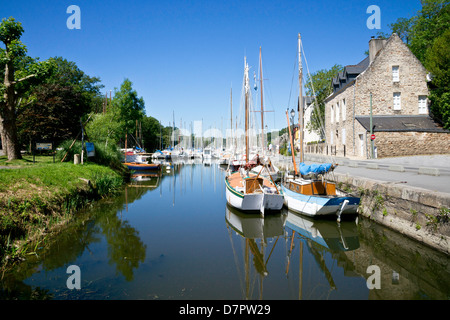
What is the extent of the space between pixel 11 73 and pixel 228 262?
729 inches

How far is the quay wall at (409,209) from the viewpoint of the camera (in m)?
7.66

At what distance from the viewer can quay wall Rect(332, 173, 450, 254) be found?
766cm

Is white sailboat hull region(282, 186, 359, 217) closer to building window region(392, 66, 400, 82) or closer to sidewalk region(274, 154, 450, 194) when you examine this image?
sidewalk region(274, 154, 450, 194)

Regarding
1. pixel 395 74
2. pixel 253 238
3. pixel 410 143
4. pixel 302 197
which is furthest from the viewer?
pixel 395 74

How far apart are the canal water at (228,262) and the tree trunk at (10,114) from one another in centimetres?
1053

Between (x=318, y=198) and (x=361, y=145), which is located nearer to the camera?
A: (x=318, y=198)

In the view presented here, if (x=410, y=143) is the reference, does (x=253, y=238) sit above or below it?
below

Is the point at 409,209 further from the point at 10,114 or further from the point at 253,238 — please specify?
the point at 10,114

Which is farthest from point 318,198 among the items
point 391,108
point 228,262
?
point 391,108

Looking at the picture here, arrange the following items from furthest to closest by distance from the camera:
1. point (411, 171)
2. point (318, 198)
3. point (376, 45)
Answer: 1. point (376, 45)
2. point (411, 171)
3. point (318, 198)

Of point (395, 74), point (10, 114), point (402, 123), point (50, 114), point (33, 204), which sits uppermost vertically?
point (395, 74)

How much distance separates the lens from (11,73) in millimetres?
17344

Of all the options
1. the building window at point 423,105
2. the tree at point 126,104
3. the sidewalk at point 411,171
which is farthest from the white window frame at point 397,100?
the tree at point 126,104
